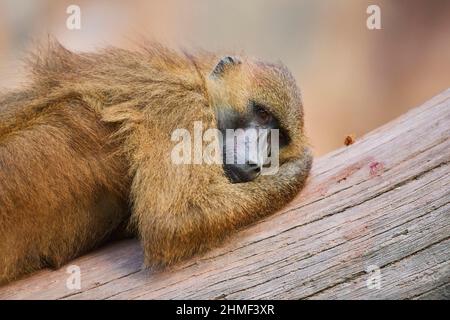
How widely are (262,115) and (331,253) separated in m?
1.09

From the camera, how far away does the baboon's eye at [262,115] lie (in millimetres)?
4137

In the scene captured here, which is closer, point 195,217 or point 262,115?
point 195,217

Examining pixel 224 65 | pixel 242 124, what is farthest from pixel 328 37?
pixel 242 124

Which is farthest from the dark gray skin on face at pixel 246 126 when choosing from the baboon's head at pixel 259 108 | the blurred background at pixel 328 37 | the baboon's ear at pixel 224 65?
the blurred background at pixel 328 37

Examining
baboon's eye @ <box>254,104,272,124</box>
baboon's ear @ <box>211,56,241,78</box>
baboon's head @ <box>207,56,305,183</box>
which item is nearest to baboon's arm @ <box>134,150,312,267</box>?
baboon's head @ <box>207,56,305,183</box>

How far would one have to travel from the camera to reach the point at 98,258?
151 inches

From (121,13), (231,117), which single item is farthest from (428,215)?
(121,13)

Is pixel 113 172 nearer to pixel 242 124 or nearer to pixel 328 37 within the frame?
pixel 242 124

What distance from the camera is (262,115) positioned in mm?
4148

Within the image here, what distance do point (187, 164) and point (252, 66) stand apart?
3.52ft

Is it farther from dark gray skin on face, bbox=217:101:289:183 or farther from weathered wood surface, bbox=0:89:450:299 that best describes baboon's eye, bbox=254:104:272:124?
weathered wood surface, bbox=0:89:450:299

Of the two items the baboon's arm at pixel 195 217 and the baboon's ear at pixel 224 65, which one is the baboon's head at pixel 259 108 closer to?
the baboon's ear at pixel 224 65

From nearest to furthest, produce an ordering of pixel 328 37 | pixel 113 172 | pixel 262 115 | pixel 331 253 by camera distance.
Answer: pixel 331 253
pixel 113 172
pixel 262 115
pixel 328 37

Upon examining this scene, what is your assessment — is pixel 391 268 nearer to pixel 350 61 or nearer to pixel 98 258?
pixel 98 258
